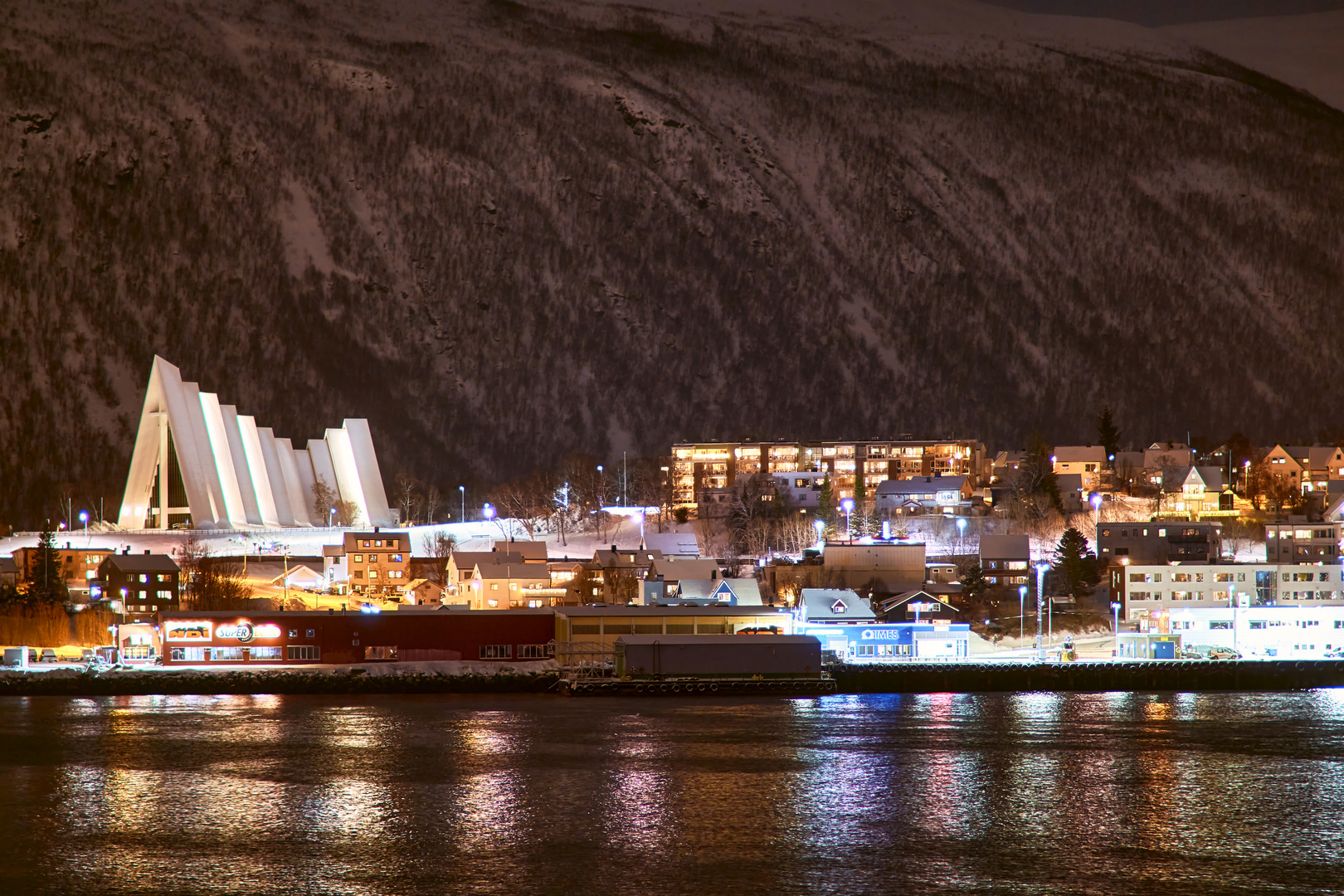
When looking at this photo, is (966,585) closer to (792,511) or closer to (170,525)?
(792,511)

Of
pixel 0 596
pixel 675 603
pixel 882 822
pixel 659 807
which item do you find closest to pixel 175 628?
pixel 0 596

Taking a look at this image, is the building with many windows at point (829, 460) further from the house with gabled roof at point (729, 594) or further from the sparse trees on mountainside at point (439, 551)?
the house with gabled roof at point (729, 594)

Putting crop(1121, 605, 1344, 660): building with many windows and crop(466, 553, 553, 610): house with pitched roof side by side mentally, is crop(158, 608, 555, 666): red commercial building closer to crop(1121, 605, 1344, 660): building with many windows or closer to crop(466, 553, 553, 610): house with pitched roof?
crop(466, 553, 553, 610): house with pitched roof

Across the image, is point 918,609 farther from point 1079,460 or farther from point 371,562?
point 1079,460

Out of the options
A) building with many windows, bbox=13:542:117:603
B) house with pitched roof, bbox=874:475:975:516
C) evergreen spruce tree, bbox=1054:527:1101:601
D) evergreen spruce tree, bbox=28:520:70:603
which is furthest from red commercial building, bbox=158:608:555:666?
house with pitched roof, bbox=874:475:975:516

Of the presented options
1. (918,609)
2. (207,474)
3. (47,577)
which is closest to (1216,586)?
(918,609)

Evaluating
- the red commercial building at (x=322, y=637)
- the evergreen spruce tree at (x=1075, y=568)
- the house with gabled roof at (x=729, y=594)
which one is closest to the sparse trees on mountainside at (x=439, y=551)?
the house with gabled roof at (x=729, y=594)
